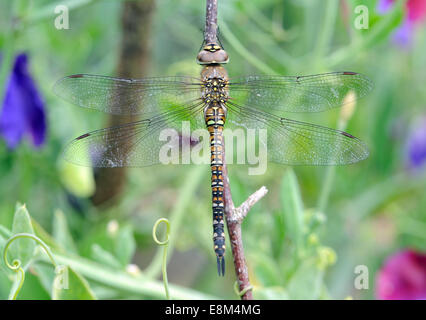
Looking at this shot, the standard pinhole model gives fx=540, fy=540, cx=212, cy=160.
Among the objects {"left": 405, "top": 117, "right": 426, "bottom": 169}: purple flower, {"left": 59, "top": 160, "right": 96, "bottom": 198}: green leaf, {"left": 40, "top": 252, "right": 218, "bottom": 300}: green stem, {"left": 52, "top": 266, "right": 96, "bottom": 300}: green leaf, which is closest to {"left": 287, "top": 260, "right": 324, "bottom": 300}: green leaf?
{"left": 40, "top": 252, "right": 218, "bottom": 300}: green stem

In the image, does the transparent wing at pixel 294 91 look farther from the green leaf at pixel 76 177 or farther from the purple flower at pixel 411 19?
the purple flower at pixel 411 19

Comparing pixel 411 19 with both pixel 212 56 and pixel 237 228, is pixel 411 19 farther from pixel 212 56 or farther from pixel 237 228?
pixel 237 228

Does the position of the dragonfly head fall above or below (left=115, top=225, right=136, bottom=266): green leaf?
above

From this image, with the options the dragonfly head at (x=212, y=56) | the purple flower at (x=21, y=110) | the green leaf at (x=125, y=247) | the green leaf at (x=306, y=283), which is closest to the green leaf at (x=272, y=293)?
the green leaf at (x=306, y=283)

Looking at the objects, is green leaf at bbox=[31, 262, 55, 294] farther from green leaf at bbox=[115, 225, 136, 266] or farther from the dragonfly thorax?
the dragonfly thorax

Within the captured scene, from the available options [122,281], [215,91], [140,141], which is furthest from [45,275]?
[215,91]

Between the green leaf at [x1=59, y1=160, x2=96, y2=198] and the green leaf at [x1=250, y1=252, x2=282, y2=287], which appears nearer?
the green leaf at [x1=250, y1=252, x2=282, y2=287]
